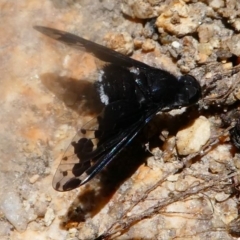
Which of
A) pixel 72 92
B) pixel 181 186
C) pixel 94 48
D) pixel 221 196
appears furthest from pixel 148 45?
pixel 221 196

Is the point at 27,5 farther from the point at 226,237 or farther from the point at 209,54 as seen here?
the point at 226,237

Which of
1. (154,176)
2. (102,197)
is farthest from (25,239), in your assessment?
→ (154,176)

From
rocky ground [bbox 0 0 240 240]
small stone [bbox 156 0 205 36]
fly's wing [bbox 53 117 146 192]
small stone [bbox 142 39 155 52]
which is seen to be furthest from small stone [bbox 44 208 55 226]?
small stone [bbox 156 0 205 36]

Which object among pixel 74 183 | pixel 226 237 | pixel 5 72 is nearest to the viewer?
pixel 74 183

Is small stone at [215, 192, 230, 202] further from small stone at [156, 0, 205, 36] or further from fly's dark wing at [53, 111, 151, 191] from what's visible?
small stone at [156, 0, 205, 36]

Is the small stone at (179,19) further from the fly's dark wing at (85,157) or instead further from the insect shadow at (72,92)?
the fly's dark wing at (85,157)

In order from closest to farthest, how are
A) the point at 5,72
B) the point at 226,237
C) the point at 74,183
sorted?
the point at 74,183 → the point at 226,237 → the point at 5,72

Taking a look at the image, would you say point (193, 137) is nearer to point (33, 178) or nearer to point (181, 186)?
point (181, 186)

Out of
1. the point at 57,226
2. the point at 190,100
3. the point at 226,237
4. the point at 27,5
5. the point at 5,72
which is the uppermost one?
the point at 27,5
